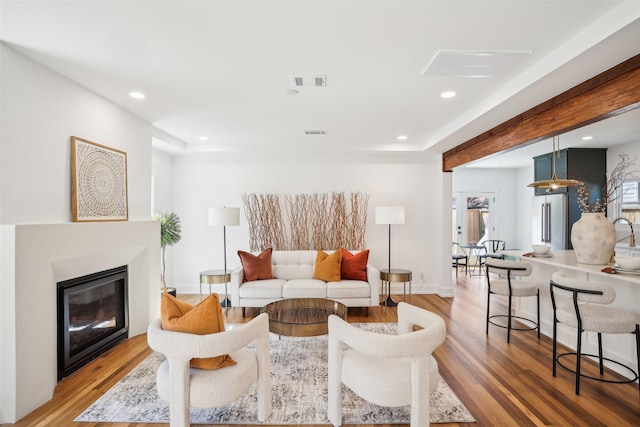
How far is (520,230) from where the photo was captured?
8016 millimetres

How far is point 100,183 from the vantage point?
3215 mm

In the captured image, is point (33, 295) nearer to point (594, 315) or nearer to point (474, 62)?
point (474, 62)

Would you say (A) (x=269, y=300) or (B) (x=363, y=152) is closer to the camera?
(A) (x=269, y=300)

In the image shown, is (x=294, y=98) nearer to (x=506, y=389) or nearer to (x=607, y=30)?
(x=607, y=30)

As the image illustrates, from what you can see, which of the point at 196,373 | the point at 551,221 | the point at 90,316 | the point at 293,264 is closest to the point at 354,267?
the point at 293,264

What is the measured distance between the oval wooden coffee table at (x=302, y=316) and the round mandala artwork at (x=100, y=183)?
198 cm

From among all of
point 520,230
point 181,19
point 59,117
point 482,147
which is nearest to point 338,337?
point 181,19

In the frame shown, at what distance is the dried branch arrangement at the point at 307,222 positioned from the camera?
18.4 feet

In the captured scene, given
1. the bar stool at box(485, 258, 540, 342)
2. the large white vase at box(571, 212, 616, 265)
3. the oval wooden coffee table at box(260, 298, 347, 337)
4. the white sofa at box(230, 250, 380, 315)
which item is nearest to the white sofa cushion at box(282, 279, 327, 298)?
the white sofa at box(230, 250, 380, 315)

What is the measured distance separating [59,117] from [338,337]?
9.83 feet

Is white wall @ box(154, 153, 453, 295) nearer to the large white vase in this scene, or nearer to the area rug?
the large white vase

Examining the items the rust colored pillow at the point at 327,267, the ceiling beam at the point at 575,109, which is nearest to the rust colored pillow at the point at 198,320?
the rust colored pillow at the point at 327,267

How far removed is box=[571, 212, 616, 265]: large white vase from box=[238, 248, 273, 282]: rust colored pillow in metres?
3.81

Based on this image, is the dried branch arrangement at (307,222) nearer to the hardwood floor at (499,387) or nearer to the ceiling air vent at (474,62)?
the hardwood floor at (499,387)
